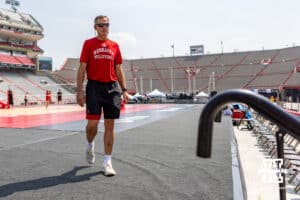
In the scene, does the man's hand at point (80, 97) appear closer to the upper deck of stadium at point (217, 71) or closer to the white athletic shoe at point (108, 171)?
the white athletic shoe at point (108, 171)

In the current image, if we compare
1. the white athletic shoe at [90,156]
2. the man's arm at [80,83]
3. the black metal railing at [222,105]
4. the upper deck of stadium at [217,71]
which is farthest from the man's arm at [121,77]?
the upper deck of stadium at [217,71]

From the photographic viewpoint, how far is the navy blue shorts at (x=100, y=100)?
346cm

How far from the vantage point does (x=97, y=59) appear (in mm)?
3525

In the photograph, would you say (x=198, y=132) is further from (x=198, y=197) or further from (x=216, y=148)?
(x=216, y=148)

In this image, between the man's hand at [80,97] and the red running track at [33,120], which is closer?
the man's hand at [80,97]

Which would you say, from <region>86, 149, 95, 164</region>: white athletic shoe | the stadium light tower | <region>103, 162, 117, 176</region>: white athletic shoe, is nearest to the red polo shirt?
<region>86, 149, 95, 164</region>: white athletic shoe

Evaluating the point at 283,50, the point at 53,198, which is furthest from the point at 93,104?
the point at 283,50

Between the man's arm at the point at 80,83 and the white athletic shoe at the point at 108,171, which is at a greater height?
the man's arm at the point at 80,83

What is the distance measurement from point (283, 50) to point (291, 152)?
59.8 m

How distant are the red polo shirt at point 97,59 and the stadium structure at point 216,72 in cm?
4692

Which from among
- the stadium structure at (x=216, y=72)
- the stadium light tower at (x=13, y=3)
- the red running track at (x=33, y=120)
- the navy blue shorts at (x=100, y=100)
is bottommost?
the red running track at (x=33, y=120)

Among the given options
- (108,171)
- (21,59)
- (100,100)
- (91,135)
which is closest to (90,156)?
(91,135)

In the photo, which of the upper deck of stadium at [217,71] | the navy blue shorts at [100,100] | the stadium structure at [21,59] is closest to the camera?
the navy blue shorts at [100,100]

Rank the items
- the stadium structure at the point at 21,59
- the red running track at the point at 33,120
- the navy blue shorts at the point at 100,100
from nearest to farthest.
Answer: the navy blue shorts at the point at 100,100 < the red running track at the point at 33,120 < the stadium structure at the point at 21,59
